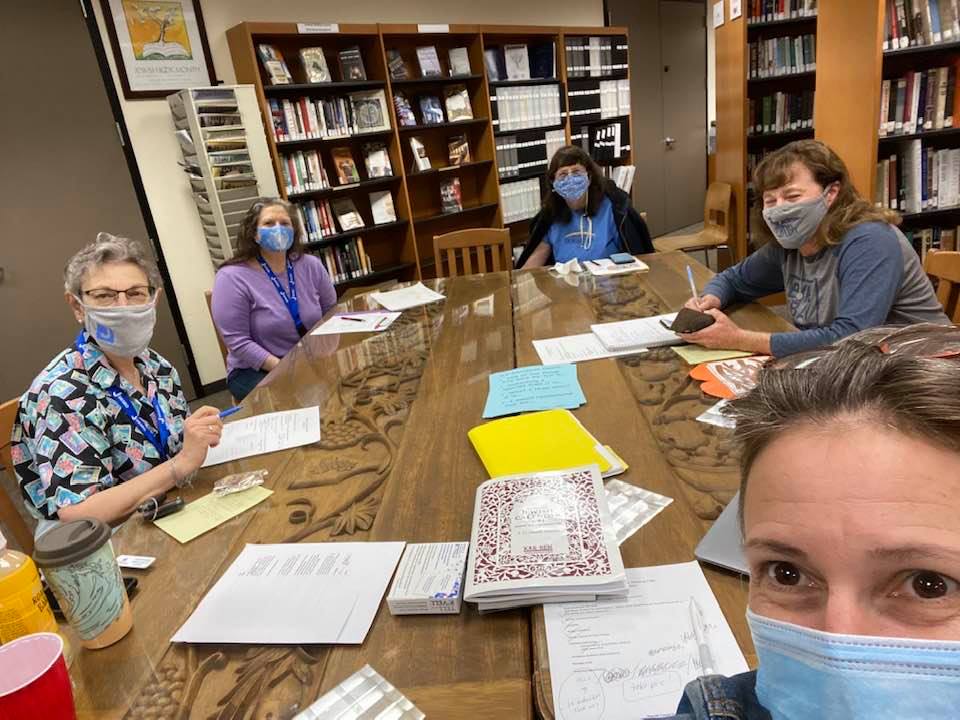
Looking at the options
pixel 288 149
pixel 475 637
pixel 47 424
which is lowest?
pixel 475 637

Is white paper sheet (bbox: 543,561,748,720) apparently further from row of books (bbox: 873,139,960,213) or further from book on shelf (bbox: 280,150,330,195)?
book on shelf (bbox: 280,150,330,195)

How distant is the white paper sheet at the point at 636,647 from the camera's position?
0.70 meters

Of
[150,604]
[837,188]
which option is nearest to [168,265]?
[150,604]

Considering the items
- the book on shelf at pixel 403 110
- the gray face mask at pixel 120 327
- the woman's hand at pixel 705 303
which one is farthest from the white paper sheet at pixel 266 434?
the book on shelf at pixel 403 110

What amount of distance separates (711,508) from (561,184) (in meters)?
2.28

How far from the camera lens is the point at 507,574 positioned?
2.83ft

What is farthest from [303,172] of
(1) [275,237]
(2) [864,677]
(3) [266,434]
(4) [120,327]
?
(2) [864,677]

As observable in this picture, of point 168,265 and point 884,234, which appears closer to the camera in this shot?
point 884,234

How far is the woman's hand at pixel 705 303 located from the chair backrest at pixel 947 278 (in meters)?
0.60

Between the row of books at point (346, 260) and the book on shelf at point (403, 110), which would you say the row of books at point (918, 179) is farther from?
the row of books at point (346, 260)

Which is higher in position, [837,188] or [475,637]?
[837,188]

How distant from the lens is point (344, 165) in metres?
4.03

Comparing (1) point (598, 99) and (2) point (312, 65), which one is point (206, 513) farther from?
(1) point (598, 99)

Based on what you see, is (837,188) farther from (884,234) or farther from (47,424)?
(47,424)
